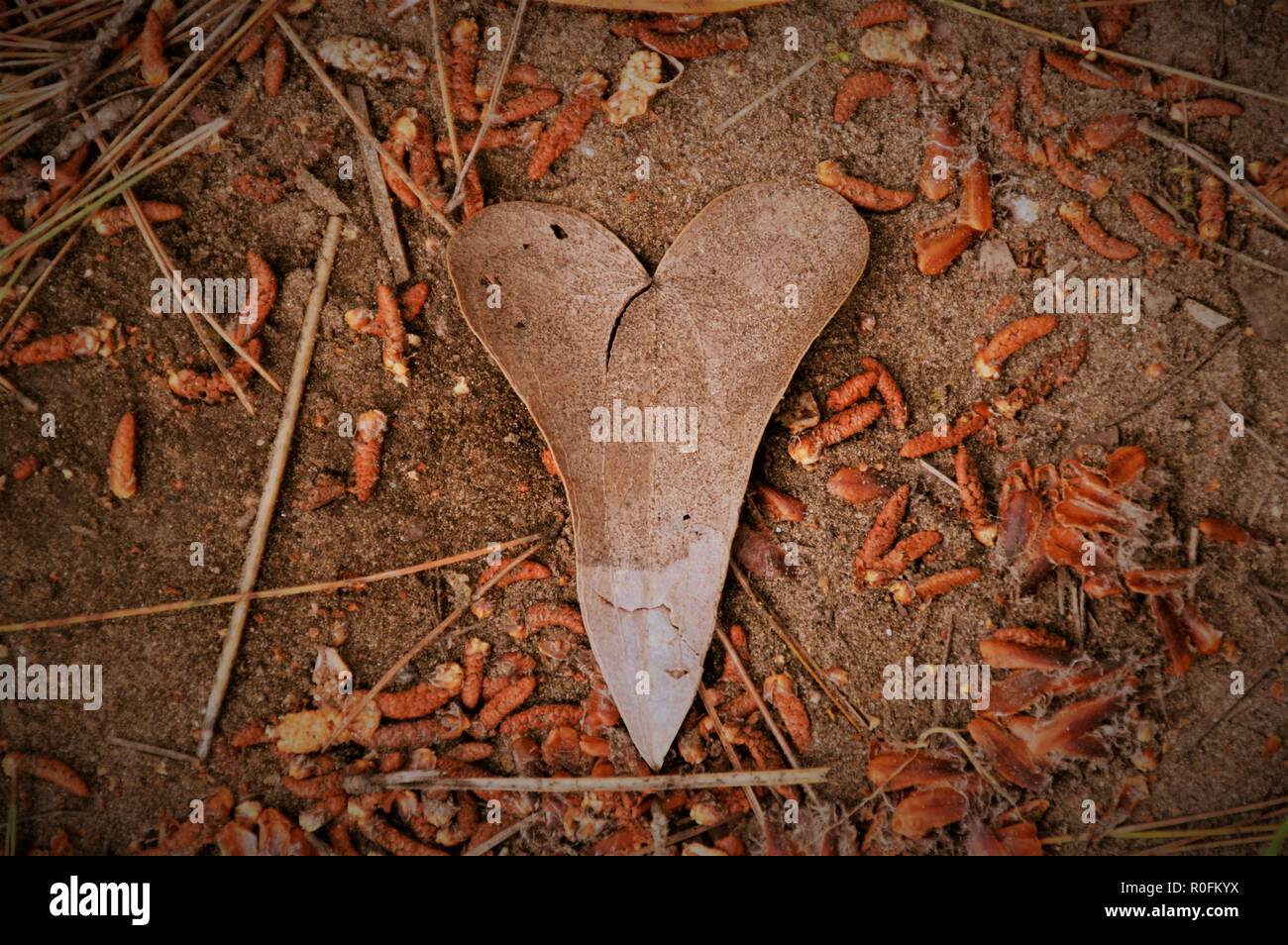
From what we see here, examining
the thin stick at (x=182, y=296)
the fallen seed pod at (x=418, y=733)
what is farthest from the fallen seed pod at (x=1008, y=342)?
the thin stick at (x=182, y=296)

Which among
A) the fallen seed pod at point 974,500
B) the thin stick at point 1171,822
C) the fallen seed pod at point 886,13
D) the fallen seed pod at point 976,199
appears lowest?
the thin stick at point 1171,822

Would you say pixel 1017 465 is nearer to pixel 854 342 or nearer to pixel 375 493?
pixel 854 342

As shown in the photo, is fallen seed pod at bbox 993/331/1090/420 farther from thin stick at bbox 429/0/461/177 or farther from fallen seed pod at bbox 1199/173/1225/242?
thin stick at bbox 429/0/461/177

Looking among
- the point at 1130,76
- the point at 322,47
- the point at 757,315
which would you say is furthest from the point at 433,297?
the point at 1130,76

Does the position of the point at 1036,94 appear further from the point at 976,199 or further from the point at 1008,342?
the point at 1008,342

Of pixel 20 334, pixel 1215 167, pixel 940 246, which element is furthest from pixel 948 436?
pixel 20 334

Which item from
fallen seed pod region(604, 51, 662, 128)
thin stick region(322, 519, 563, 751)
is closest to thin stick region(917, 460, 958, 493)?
thin stick region(322, 519, 563, 751)

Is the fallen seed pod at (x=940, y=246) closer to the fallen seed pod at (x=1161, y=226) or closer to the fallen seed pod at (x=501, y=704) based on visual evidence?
the fallen seed pod at (x=1161, y=226)
